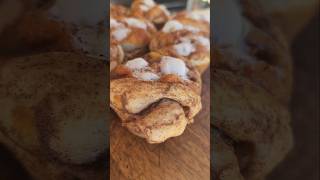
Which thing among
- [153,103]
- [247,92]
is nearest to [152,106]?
[153,103]

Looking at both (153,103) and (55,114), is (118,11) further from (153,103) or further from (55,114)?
(55,114)

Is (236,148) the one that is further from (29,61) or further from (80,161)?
(29,61)

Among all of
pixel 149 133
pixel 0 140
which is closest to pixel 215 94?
pixel 149 133

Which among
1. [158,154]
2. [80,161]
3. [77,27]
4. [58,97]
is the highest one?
[77,27]

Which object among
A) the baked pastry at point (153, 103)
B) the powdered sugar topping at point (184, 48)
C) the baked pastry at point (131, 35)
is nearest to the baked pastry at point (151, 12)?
the baked pastry at point (131, 35)

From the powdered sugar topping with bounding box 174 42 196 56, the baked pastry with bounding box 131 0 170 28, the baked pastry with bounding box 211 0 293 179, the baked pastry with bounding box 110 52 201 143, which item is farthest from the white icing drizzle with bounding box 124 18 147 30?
the baked pastry with bounding box 211 0 293 179

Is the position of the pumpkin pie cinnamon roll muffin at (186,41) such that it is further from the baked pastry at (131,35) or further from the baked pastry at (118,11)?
the baked pastry at (118,11)

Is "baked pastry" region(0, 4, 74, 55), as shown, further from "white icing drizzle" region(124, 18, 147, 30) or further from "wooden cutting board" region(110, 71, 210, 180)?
"white icing drizzle" region(124, 18, 147, 30)

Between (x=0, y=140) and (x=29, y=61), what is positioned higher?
(x=29, y=61)
